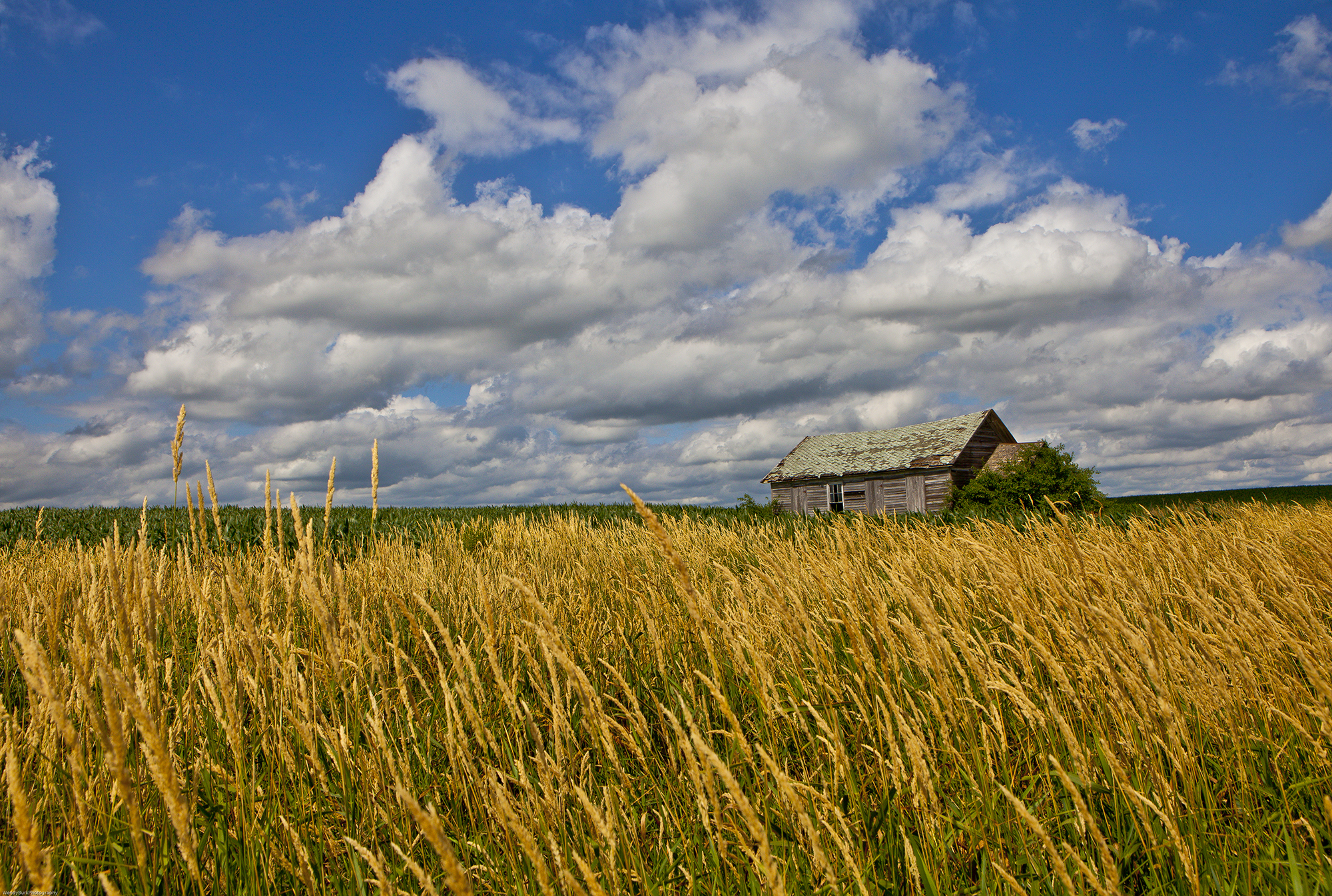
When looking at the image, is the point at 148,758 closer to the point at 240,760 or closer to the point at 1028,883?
the point at 240,760

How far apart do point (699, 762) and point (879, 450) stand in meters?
31.0

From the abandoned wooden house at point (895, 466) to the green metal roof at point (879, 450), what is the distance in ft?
0.14

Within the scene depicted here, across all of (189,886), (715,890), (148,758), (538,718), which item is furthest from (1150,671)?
(189,886)

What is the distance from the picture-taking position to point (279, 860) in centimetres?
205

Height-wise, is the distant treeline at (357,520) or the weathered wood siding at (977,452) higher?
the weathered wood siding at (977,452)

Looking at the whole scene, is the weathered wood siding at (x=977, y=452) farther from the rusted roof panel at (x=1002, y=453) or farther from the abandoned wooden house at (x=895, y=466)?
the rusted roof panel at (x=1002, y=453)

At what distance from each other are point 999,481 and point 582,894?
2066 cm

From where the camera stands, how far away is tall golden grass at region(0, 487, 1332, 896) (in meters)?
1.64

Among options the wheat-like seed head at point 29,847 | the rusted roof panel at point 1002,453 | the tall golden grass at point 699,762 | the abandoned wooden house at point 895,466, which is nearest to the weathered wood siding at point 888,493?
the abandoned wooden house at point 895,466

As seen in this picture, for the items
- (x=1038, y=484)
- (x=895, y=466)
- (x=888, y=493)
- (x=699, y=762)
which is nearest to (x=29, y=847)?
(x=699, y=762)

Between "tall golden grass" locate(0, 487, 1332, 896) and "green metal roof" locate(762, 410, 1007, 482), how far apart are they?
26003 mm

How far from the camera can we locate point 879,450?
31391mm

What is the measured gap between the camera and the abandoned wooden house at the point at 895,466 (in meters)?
27.8

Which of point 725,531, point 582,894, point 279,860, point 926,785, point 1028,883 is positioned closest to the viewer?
point 582,894
